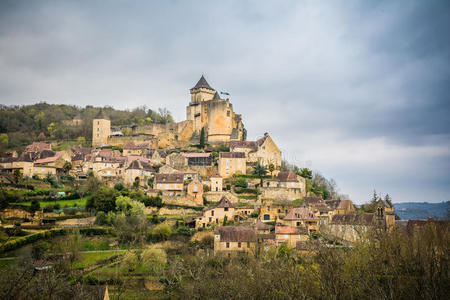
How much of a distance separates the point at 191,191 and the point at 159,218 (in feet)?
20.2

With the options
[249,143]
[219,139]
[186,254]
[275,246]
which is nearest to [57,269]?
[186,254]

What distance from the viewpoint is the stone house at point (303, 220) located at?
1737 inches

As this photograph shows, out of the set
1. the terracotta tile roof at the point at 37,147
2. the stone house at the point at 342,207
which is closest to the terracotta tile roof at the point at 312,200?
the stone house at the point at 342,207

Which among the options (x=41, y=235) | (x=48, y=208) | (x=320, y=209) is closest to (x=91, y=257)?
(x=41, y=235)

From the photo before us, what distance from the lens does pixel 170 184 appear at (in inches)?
2034

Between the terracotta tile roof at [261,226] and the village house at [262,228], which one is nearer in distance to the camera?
the village house at [262,228]

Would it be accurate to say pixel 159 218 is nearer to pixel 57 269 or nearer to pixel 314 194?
pixel 57 269

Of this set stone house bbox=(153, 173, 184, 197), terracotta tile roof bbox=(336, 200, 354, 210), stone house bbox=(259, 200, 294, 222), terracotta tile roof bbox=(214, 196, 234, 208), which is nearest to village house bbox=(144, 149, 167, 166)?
stone house bbox=(153, 173, 184, 197)

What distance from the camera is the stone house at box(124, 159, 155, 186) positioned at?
5472 cm

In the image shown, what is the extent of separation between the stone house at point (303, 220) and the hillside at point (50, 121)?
162 ft

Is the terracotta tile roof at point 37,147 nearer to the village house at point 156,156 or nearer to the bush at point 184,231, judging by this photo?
the village house at point 156,156

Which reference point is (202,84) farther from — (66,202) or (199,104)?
(66,202)

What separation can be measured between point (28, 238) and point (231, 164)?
29.3 metres

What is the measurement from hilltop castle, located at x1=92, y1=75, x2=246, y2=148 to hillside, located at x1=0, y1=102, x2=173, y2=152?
8.24 meters
